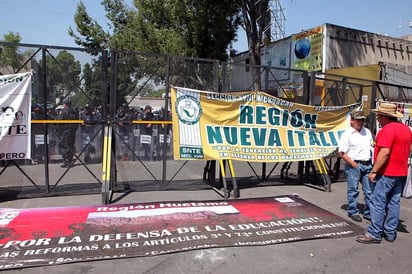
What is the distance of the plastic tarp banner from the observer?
680 centimetres

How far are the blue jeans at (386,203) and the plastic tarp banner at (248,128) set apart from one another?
2.77 metres

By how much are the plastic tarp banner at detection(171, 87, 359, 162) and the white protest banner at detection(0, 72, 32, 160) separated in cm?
261

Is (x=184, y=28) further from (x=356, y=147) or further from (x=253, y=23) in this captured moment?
(x=356, y=147)

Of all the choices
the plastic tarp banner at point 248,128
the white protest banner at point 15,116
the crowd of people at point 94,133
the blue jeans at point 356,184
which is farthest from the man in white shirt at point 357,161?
the white protest banner at point 15,116

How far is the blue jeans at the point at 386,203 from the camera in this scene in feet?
15.7

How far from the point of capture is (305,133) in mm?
7969

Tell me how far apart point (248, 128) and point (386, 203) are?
313cm

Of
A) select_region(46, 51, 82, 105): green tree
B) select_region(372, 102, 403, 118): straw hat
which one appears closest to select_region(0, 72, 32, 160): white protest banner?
select_region(46, 51, 82, 105): green tree

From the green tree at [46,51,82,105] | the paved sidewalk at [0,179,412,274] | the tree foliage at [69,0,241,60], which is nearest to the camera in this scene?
the paved sidewalk at [0,179,412,274]

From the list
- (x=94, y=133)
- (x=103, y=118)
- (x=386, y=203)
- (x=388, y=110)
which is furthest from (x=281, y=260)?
(x=94, y=133)

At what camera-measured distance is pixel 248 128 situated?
730 cm

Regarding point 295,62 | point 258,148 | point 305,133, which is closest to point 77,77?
point 258,148

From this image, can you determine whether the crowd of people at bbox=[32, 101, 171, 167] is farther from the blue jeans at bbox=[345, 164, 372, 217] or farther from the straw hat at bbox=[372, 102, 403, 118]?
the straw hat at bbox=[372, 102, 403, 118]

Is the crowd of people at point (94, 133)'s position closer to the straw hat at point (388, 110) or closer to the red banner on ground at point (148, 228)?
the red banner on ground at point (148, 228)
